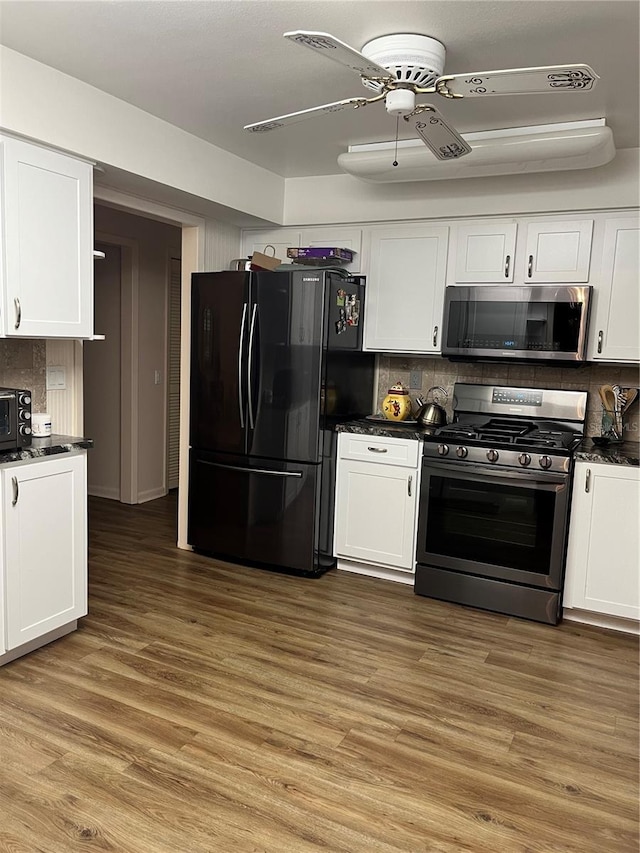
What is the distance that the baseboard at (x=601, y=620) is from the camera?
3457 mm

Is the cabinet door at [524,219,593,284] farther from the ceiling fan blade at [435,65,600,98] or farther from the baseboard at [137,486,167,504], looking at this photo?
the baseboard at [137,486,167,504]

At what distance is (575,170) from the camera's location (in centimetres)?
358

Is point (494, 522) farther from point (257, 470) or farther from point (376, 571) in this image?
point (257, 470)

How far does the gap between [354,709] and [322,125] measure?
2.72 meters

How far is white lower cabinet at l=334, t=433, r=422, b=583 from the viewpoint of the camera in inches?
153

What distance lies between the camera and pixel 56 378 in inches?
133

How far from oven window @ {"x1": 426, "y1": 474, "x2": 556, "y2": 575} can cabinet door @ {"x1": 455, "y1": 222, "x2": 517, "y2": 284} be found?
1196mm

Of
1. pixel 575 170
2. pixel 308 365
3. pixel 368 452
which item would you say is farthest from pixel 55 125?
pixel 575 170

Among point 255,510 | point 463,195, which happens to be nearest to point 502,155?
point 463,195

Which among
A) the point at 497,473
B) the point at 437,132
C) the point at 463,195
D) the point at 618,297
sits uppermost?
the point at 463,195

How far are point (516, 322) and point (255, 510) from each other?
1.89 m

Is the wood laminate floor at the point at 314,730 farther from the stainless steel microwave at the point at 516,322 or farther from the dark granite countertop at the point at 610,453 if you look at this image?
the stainless steel microwave at the point at 516,322

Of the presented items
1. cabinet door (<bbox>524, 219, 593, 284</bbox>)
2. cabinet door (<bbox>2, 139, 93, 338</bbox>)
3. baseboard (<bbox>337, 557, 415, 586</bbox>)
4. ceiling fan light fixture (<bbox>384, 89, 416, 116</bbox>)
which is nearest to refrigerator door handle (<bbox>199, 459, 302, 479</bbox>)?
baseboard (<bbox>337, 557, 415, 586</bbox>)

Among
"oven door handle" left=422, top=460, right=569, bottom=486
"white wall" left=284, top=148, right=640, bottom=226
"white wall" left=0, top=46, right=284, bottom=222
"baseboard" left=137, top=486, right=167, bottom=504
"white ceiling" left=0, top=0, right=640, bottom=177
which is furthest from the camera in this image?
"baseboard" left=137, top=486, right=167, bottom=504
